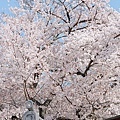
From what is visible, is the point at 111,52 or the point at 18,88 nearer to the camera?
the point at 111,52

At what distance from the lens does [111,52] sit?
8164 millimetres

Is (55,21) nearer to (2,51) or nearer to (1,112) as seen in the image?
(2,51)

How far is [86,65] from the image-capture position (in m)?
8.21

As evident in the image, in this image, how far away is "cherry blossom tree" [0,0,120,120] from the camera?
26.9ft

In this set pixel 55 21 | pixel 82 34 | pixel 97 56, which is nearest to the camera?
pixel 97 56

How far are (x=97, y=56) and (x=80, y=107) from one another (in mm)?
1308

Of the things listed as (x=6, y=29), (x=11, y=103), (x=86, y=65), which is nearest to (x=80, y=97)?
(x=86, y=65)

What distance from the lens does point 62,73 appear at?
323 inches

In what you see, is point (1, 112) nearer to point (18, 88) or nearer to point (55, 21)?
point (18, 88)

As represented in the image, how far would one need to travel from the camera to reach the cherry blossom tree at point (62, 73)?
819 centimetres

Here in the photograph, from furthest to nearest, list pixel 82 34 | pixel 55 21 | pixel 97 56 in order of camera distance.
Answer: pixel 55 21 → pixel 82 34 → pixel 97 56

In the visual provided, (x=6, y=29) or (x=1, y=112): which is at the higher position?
(x=6, y=29)

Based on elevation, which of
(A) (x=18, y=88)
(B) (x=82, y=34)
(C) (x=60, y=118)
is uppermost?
(B) (x=82, y=34)

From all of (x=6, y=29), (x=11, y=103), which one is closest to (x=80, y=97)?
(x=11, y=103)
